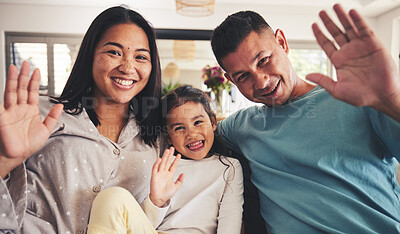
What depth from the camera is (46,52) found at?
5.45 metres

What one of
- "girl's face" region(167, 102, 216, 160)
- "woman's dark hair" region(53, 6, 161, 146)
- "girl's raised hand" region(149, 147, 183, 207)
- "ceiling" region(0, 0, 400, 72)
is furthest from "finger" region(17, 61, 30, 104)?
"ceiling" region(0, 0, 400, 72)

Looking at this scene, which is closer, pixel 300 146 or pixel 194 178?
pixel 300 146

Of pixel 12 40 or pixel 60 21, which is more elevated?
pixel 60 21

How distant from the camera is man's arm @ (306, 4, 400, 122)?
773 mm

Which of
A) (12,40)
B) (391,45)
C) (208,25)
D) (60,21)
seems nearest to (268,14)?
(208,25)

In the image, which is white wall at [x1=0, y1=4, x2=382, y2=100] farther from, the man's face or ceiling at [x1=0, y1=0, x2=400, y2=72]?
the man's face

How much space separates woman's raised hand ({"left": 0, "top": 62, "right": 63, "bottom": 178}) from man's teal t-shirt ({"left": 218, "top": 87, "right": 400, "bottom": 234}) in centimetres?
79

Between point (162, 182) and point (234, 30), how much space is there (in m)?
0.64

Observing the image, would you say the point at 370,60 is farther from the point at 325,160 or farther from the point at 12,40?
the point at 12,40

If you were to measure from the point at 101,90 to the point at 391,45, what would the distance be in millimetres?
5468

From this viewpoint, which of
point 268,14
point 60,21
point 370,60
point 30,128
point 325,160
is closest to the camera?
point 370,60

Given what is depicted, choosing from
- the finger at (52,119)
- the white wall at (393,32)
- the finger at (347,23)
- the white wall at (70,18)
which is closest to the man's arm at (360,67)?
the finger at (347,23)

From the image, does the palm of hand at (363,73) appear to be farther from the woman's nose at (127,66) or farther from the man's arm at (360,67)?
the woman's nose at (127,66)

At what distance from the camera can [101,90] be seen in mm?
1324
